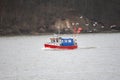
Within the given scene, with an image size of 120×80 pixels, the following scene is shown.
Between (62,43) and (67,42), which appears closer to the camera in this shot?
(62,43)

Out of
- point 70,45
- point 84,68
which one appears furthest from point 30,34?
point 84,68

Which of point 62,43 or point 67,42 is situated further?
point 67,42

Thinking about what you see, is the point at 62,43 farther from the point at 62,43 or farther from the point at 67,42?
the point at 67,42

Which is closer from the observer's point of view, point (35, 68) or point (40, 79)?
point (40, 79)

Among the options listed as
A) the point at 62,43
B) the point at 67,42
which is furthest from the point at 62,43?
the point at 67,42

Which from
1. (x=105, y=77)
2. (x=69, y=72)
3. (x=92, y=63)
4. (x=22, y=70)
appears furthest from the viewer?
(x=92, y=63)

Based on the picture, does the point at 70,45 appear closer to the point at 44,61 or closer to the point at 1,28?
Answer: the point at 44,61

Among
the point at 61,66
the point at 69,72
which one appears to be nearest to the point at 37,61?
the point at 61,66

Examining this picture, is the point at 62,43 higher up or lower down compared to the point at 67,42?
lower down

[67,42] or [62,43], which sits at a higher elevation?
[67,42]

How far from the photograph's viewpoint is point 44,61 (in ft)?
225

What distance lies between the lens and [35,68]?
2314 inches

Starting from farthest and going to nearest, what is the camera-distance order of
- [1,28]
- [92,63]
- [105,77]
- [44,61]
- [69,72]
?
[1,28] → [44,61] → [92,63] → [69,72] → [105,77]

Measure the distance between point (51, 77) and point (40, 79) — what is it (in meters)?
1.86
